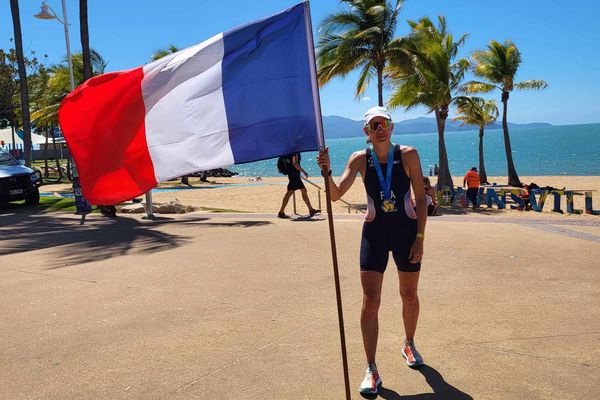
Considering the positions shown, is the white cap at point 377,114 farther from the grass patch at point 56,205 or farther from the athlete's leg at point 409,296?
the grass patch at point 56,205

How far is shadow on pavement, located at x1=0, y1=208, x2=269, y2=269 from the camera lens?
859cm

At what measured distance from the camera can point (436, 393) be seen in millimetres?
3414

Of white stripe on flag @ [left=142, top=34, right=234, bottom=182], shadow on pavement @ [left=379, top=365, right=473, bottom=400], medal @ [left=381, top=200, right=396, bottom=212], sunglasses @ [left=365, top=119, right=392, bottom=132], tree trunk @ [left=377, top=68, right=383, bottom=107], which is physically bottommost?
shadow on pavement @ [left=379, top=365, right=473, bottom=400]

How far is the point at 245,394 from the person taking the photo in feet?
11.4

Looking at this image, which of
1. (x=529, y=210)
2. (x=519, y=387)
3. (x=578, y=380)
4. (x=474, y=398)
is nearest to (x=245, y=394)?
(x=474, y=398)

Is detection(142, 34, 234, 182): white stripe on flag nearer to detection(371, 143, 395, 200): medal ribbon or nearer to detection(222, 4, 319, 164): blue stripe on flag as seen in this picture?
detection(222, 4, 319, 164): blue stripe on flag

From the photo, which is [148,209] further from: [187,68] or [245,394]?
[245,394]

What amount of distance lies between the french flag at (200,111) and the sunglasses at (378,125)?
15.8 inches

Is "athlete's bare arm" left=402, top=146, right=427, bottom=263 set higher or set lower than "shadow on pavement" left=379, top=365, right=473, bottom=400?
higher

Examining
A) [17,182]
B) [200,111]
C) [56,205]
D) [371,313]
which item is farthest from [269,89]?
[17,182]

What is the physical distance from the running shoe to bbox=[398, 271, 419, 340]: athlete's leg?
1.60 feet

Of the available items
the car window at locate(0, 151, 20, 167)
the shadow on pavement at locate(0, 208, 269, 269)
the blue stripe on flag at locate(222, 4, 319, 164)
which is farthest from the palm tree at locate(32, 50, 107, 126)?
the blue stripe on flag at locate(222, 4, 319, 164)

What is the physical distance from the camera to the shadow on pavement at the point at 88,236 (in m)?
8.59

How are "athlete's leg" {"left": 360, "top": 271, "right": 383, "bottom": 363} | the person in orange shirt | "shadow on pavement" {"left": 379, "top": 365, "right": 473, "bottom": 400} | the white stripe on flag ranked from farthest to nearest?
the person in orange shirt → the white stripe on flag → "athlete's leg" {"left": 360, "top": 271, "right": 383, "bottom": 363} → "shadow on pavement" {"left": 379, "top": 365, "right": 473, "bottom": 400}
